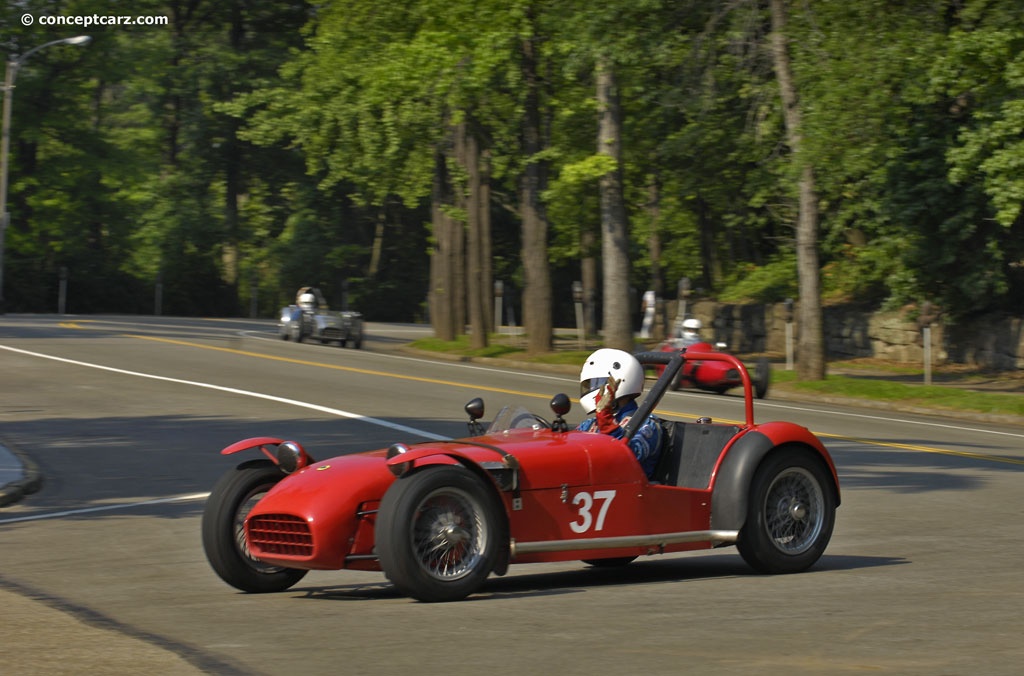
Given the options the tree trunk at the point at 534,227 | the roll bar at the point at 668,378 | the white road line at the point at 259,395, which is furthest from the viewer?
the tree trunk at the point at 534,227

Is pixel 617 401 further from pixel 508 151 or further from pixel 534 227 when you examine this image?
pixel 508 151

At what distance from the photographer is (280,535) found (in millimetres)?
8148

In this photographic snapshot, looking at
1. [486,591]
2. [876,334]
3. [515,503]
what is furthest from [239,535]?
[876,334]

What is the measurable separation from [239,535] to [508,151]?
3351 cm

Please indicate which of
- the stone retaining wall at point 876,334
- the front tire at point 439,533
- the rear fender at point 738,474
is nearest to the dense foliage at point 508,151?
the stone retaining wall at point 876,334

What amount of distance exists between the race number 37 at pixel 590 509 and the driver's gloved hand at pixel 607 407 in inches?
21.8

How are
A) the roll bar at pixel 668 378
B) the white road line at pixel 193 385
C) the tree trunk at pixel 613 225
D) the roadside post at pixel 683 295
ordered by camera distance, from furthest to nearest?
the roadside post at pixel 683 295 < the tree trunk at pixel 613 225 < the white road line at pixel 193 385 < the roll bar at pixel 668 378

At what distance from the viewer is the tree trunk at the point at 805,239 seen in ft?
99.2

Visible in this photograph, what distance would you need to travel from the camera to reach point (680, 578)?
376 inches

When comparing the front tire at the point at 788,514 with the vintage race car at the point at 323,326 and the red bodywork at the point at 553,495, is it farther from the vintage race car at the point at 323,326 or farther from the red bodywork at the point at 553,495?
the vintage race car at the point at 323,326

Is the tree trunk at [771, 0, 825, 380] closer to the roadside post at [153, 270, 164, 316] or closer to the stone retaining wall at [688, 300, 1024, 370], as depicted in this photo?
the stone retaining wall at [688, 300, 1024, 370]

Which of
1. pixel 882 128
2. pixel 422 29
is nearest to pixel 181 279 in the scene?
pixel 422 29

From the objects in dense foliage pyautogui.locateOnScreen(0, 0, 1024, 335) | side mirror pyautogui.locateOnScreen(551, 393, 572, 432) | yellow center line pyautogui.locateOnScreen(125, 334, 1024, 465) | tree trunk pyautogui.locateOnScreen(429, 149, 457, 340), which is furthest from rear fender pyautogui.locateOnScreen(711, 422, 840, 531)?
tree trunk pyautogui.locateOnScreen(429, 149, 457, 340)

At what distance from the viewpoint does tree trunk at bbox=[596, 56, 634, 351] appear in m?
34.3
